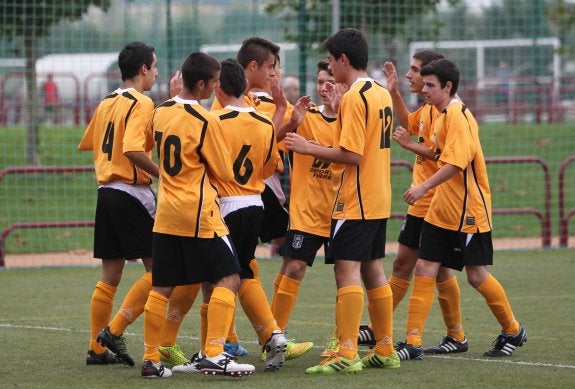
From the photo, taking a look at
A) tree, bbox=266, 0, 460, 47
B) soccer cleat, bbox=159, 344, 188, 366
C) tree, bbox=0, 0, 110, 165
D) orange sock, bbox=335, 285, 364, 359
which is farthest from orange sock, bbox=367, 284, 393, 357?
tree, bbox=0, 0, 110, 165

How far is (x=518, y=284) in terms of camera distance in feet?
36.9

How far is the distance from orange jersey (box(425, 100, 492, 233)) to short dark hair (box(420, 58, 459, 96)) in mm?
134

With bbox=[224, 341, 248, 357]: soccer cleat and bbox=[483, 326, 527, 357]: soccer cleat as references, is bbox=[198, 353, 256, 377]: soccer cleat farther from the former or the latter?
bbox=[483, 326, 527, 357]: soccer cleat

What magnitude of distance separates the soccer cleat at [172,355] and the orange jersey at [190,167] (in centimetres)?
97

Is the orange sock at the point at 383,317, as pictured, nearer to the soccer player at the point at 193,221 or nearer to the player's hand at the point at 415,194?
the player's hand at the point at 415,194

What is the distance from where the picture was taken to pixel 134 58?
295 inches

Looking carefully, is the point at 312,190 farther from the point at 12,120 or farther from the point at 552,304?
the point at 12,120

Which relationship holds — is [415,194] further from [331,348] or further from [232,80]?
[232,80]

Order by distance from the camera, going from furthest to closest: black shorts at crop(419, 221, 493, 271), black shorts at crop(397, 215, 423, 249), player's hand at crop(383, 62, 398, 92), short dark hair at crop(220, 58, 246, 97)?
black shorts at crop(397, 215, 423, 249), player's hand at crop(383, 62, 398, 92), black shorts at crop(419, 221, 493, 271), short dark hair at crop(220, 58, 246, 97)

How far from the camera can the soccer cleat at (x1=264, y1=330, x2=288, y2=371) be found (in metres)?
6.97

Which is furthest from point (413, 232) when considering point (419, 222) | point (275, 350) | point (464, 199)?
point (275, 350)

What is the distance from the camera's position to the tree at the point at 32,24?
15383 millimetres

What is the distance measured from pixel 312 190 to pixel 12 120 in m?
12.5

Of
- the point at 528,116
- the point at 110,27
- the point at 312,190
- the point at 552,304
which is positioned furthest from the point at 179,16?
the point at 312,190
